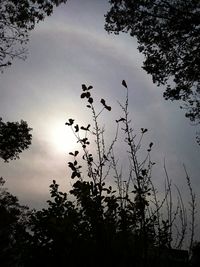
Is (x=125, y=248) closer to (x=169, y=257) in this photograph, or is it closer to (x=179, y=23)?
(x=169, y=257)

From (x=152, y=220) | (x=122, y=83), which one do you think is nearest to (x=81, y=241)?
(x=152, y=220)

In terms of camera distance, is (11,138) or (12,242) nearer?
(12,242)

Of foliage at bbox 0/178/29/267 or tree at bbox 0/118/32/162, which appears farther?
tree at bbox 0/118/32/162

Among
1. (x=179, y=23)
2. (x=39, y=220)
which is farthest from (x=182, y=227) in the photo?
(x=179, y=23)

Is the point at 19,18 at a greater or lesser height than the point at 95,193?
greater

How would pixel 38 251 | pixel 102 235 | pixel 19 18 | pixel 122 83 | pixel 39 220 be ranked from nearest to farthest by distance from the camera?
pixel 102 235, pixel 122 83, pixel 38 251, pixel 39 220, pixel 19 18

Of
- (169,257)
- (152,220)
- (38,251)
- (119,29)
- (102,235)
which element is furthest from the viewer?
(119,29)

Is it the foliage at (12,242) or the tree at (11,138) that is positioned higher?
the tree at (11,138)

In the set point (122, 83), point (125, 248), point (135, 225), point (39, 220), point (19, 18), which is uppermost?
point (19, 18)

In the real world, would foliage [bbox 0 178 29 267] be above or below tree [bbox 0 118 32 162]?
below

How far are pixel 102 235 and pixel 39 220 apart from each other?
9.68ft

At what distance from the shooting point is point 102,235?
4.36 meters

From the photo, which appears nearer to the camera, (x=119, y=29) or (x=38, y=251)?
(x=38, y=251)

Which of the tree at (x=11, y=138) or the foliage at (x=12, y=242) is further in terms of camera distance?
the tree at (x=11, y=138)
